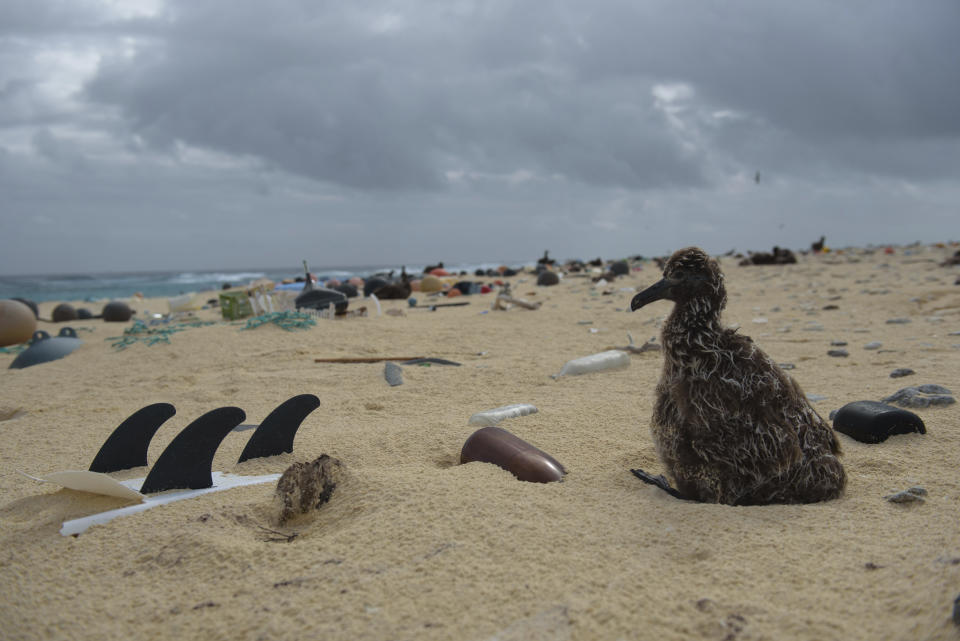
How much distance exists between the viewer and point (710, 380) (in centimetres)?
238

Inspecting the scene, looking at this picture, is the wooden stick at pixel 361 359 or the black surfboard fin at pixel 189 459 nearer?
the black surfboard fin at pixel 189 459

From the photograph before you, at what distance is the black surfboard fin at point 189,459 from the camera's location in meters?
2.67

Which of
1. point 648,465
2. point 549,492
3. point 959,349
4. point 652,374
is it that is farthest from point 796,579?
point 959,349

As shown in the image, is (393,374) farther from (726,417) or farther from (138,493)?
(726,417)

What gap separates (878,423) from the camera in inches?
125

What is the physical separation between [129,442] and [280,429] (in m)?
0.81

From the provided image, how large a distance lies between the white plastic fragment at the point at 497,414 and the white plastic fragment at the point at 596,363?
1.52 meters

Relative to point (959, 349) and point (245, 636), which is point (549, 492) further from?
point (959, 349)

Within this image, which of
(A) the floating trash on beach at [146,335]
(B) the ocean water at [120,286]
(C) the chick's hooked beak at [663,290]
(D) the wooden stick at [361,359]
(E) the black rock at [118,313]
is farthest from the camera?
(B) the ocean water at [120,286]

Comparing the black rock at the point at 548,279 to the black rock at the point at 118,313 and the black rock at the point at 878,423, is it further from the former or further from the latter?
the black rock at the point at 878,423

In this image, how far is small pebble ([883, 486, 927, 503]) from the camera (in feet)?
7.73

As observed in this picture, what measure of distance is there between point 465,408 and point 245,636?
9.39 ft

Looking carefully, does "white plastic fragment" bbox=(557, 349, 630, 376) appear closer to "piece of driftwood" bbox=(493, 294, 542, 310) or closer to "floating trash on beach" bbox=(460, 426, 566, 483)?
"floating trash on beach" bbox=(460, 426, 566, 483)

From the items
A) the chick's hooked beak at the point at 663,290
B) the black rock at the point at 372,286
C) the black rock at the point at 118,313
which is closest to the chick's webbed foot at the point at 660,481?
the chick's hooked beak at the point at 663,290
